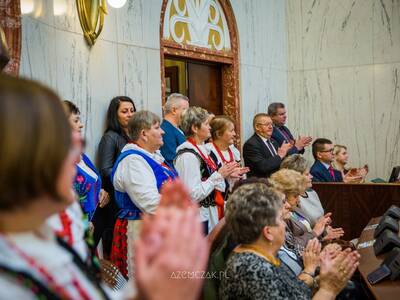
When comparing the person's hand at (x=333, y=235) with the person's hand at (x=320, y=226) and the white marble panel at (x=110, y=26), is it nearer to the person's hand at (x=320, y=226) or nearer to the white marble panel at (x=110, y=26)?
the person's hand at (x=320, y=226)

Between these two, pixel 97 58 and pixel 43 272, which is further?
pixel 97 58

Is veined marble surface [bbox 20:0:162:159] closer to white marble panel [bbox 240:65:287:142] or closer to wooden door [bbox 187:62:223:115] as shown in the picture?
wooden door [bbox 187:62:223:115]

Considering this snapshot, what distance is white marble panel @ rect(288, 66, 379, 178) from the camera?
6.82 meters

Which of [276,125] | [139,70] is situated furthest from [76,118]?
[276,125]

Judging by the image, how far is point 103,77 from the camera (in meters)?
4.07

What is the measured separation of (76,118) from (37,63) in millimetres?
A: 739

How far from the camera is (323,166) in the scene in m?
5.50

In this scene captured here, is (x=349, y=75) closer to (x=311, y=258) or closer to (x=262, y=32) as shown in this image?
(x=262, y=32)

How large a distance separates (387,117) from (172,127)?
12.4 feet

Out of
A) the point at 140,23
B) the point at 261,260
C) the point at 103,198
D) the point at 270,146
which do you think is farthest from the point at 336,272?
the point at 270,146

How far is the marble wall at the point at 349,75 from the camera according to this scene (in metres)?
6.70

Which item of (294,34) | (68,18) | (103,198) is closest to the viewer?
(103,198)

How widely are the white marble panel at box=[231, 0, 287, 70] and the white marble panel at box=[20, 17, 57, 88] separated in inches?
117

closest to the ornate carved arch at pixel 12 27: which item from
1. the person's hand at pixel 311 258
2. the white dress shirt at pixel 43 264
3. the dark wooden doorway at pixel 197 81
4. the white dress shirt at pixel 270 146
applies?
the person's hand at pixel 311 258
